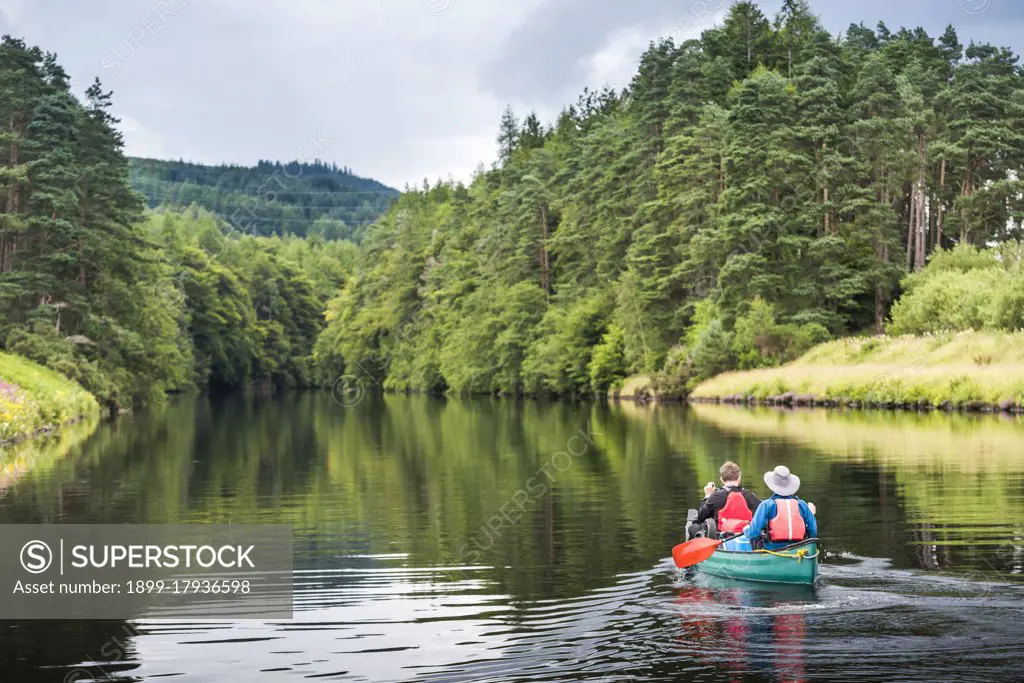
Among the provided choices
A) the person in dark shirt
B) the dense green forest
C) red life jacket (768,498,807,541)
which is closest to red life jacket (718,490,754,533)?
the person in dark shirt

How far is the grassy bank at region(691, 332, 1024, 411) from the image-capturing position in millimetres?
42969

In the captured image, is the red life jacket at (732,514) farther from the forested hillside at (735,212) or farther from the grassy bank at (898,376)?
the forested hillside at (735,212)

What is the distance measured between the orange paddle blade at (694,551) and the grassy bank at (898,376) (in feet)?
100

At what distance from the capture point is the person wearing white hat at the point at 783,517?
1348 centimetres

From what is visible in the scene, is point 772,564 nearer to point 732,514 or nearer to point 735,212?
point 732,514

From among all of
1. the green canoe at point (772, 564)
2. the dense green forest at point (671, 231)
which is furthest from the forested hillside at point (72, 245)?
the green canoe at point (772, 564)

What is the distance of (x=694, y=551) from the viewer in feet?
46.4

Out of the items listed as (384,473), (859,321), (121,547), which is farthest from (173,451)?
(859,321)

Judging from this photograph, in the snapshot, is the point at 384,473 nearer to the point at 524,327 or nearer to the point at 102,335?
the point at 102,335

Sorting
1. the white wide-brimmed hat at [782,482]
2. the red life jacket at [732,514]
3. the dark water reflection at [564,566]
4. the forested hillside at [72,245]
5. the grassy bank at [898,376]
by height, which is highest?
the forested hillside at [72,245]

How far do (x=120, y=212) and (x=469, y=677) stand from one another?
182 ft

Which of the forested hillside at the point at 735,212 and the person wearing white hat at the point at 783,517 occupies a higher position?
the forested hillside at the point at 735,212

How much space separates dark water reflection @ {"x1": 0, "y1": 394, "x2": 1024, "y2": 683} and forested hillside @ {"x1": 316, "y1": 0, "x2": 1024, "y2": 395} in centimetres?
3241

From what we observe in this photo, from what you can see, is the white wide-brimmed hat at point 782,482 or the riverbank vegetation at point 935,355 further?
the riverbank vegetation at point 935,355
